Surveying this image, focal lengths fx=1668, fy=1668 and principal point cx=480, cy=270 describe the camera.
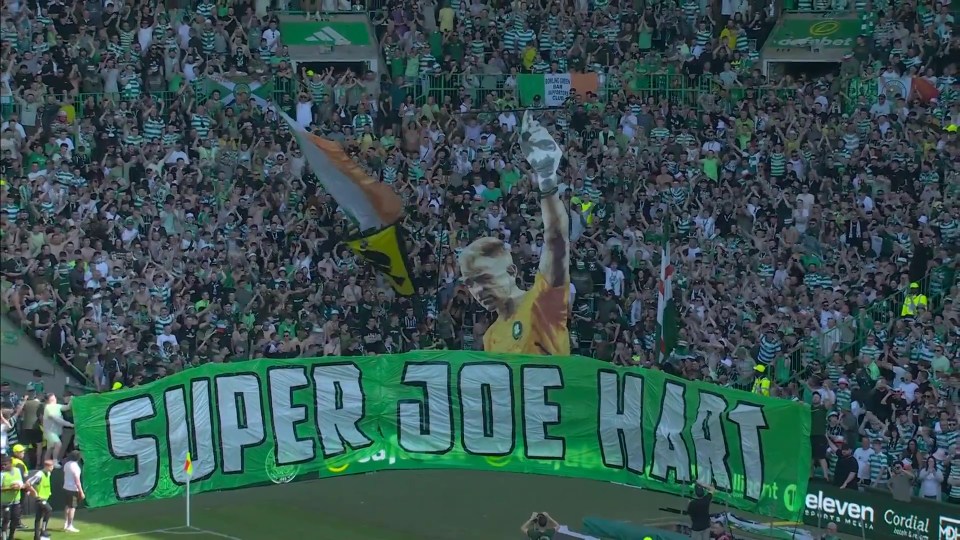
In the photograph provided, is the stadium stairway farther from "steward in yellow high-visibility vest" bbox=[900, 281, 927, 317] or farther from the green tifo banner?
"steward in yellow high-visibility vest" bbox=[900, 281, 927, 317]

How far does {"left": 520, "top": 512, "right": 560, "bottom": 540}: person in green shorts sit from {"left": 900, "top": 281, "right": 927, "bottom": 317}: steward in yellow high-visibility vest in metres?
10.4

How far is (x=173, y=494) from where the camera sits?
29.5m

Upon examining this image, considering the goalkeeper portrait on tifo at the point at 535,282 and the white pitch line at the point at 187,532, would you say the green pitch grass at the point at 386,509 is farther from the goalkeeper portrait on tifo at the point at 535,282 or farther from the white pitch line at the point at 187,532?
the goalkeeper portrait on tifo at the point at 535,282

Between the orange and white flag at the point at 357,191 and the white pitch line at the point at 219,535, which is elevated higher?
the orange and white flag at the point at 357,191

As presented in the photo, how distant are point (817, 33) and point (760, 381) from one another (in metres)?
13.7

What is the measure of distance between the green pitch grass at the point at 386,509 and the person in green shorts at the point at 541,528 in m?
1.78

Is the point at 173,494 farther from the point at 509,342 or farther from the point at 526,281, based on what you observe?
the point at 526,281

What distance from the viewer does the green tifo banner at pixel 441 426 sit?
28297 millimetres

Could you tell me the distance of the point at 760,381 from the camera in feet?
106

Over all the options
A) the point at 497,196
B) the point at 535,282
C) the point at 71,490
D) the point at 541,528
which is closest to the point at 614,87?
the point at 497,196

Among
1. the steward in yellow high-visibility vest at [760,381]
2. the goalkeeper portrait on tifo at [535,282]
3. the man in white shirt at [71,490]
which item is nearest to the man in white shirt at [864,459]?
the steward in yellow high-visibility vest at [760,381]

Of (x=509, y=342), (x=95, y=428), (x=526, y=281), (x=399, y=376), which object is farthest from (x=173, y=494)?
(x=526, y=281)

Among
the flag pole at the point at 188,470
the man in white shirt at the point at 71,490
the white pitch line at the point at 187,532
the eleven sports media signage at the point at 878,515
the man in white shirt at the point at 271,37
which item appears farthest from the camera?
the man in white shirt at the point at 271,37

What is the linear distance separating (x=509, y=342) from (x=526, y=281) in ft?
9.37
